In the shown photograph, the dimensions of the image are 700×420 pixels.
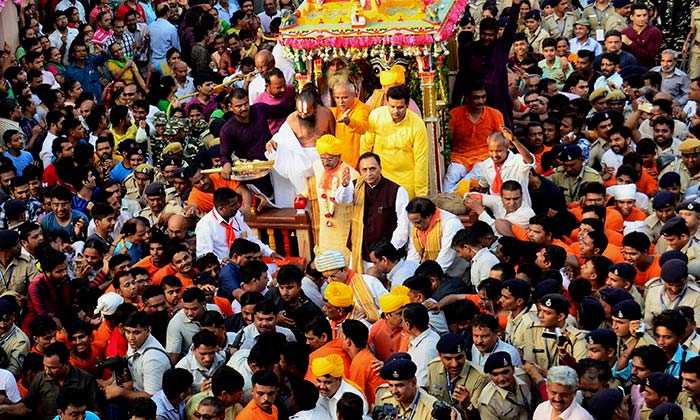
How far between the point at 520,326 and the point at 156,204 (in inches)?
183

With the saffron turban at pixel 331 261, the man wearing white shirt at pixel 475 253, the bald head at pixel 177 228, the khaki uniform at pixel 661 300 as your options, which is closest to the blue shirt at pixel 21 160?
the bald head at pixel 177 228

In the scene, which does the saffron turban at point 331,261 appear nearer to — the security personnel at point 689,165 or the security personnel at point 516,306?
the security personnel at point 516,306

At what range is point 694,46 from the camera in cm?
1931

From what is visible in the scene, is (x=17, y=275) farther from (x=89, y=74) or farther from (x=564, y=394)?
(x=89, y=74)

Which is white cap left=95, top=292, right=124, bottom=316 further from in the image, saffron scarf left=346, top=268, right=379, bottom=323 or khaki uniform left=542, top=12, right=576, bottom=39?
khaki uniform left=542, top=12, right=576, bottom=39

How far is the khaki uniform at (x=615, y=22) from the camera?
2028 cm

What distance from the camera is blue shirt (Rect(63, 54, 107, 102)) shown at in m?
20.0

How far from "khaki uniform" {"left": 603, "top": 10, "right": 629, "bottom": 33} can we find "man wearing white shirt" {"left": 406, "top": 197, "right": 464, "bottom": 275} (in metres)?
7.09

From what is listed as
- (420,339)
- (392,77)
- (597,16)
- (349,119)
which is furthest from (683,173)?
(597,16)

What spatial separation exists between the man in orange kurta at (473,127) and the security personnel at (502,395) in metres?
5.11

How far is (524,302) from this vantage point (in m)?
12.1

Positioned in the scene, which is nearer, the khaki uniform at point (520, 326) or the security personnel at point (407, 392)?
the security personnel at point (407, 392)

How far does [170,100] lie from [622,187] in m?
6.76

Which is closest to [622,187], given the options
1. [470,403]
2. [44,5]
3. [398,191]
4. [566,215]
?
[566,215]
